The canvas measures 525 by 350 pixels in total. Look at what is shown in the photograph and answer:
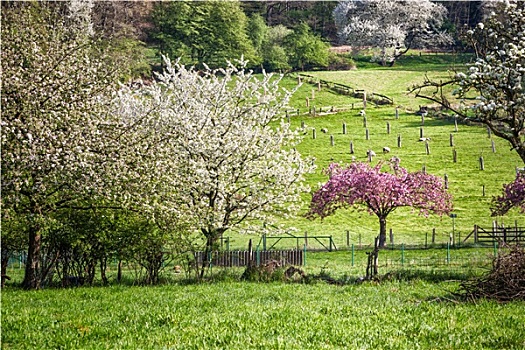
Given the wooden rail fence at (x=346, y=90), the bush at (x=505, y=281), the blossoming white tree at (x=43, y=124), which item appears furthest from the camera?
the wooden rail fence at (x=346, y=90)

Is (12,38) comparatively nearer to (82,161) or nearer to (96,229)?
(82,161)

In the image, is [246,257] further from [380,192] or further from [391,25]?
[391,25]

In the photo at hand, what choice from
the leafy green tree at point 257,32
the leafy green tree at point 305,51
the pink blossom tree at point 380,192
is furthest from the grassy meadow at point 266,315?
the leafy green tree at point 257,32

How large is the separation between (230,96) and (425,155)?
1306 inches

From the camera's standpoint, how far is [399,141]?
5791 cm

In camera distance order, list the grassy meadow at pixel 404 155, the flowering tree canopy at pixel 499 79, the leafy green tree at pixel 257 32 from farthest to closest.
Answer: the leafy green tree at pixel 257 32
the grassy meadow at pixel 404 155
the flowering tree canopy at pixel 499 79

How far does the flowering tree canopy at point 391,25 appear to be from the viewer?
355 ft

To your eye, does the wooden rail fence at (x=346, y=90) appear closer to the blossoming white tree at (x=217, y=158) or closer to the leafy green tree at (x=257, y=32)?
the leafy green tree at (x=257, y=32)

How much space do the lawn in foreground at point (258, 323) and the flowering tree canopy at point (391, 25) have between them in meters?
98.6

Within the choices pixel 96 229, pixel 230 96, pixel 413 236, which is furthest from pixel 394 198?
pixel 96 229

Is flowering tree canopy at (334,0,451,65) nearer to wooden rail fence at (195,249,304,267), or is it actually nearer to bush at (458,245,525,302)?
wooden rail fence at (195,249,304,267)

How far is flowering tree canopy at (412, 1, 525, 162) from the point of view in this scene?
1388 cm

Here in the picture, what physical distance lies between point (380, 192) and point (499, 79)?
73.6 ft

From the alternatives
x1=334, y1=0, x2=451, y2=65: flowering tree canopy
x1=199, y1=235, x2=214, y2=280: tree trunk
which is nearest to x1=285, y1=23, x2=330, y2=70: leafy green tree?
x1=334, y1=0, x2=451, y2=65: flowering tree canopy
